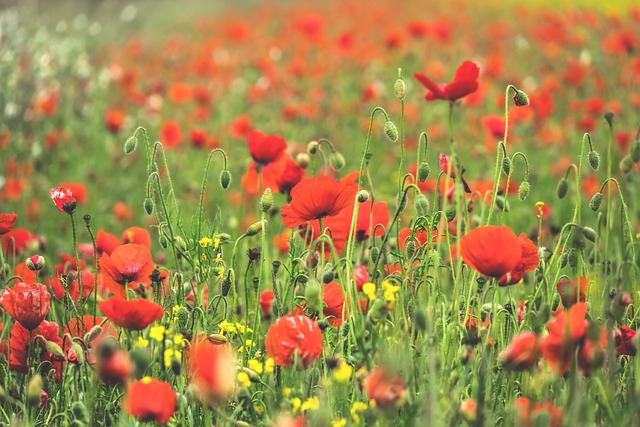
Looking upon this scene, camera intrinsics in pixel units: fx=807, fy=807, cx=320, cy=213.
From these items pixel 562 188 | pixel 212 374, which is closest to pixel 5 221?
pixel 212 374

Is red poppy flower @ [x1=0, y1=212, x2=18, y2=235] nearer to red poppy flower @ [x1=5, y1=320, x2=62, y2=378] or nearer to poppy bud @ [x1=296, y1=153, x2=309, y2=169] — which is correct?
red poppy flower @ [x1=5, y1=320, x2=62, y2=378]

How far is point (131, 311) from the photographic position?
5.27ft

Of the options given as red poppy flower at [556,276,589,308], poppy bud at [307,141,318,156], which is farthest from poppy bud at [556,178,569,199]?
poppy bud at [307,141,318,156]

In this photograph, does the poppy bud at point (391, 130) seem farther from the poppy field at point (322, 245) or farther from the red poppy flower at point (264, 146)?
the red poppy flower at point (264, 146)

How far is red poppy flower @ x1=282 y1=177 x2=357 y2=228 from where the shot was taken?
6.30ft

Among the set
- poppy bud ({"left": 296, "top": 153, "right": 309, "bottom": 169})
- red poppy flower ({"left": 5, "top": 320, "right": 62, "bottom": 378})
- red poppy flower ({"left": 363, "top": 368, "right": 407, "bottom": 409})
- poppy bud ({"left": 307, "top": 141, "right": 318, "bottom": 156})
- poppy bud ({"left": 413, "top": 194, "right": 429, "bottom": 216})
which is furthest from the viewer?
poppy bud ({"left": 296, "top": 153, "right": 309, "bottom": 169})

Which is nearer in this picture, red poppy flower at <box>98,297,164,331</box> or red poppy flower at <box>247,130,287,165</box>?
red poppy flower at <box>98,297,164,331</box>

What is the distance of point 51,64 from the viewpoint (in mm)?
5520

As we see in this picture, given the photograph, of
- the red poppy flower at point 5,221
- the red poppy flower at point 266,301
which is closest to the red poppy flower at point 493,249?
the red poppy flower at point 266,301

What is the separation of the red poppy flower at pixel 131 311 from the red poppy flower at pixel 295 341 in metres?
0.24

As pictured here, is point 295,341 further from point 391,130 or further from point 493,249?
point 391,130

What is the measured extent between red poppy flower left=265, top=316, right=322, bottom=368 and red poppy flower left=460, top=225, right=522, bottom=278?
361mm

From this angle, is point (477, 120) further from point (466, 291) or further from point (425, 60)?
point (466, 291)

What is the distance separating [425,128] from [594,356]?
4214mm
